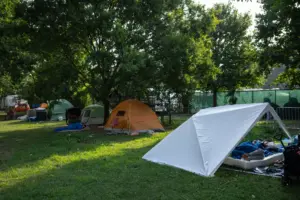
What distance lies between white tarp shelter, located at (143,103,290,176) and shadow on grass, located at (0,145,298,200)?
1.07ft

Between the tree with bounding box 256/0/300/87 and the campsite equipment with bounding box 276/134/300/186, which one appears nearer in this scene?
the campsite equipment with bounding box 276/134/300/186

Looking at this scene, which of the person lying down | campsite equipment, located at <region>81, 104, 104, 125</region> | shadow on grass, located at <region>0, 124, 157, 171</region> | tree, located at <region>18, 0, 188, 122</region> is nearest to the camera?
the person lying down

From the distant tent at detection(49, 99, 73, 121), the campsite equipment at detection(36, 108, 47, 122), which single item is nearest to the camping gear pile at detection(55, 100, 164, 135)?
the distant tent at detection(49, 99, 73, 121)

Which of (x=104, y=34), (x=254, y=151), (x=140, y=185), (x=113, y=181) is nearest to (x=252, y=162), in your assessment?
(x=254, y=151)

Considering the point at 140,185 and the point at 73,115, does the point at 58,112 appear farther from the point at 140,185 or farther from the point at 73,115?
the point at 140,185

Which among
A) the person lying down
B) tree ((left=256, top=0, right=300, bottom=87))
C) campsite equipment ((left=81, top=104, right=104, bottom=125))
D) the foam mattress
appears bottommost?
the foam mattress

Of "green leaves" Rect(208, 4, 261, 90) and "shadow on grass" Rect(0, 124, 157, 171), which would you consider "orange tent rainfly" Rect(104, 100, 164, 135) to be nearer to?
"shadow on grass" Rect(0, 124, 157, 171)

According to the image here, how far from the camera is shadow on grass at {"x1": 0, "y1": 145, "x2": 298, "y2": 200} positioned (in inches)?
213

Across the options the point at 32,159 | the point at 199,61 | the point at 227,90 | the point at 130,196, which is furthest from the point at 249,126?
the point at 227,90

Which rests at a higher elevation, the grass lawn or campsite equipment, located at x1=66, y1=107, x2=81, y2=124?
campsite equipment, located at x1=66, y1=107, x2=81, y2=124

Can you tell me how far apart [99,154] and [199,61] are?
28.2 feet

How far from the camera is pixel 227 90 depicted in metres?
24.2

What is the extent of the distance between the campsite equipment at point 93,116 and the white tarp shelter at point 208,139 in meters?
11.5

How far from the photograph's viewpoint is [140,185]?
6.04 meters
